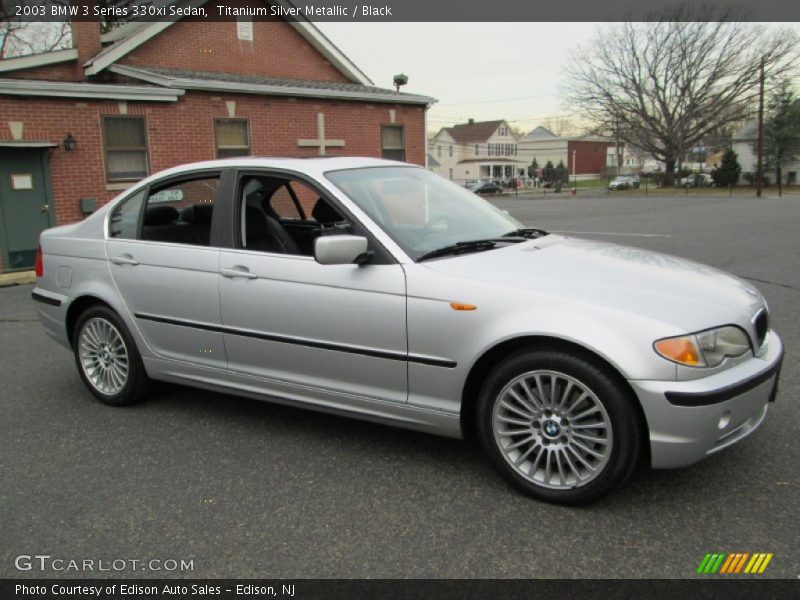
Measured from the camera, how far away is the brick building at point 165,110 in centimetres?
1266

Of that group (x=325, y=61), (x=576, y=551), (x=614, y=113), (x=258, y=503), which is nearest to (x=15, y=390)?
(x=258, y=503)

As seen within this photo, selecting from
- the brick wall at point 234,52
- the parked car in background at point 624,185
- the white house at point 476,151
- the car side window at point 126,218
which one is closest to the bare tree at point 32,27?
the brick wall at point 234,52

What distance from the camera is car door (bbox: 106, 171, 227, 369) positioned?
4.16 meters

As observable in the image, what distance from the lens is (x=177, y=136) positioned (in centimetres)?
1448

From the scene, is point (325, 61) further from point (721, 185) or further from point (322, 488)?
point (721, 185)

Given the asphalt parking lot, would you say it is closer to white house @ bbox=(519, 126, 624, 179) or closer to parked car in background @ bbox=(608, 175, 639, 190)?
parked car in background @ bbox=(608, 175, 639, 190)

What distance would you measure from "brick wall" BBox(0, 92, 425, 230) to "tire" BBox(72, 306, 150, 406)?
944 centimetres

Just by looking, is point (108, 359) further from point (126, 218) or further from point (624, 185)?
point (624, 185)

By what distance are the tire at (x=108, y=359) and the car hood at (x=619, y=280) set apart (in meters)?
2.34

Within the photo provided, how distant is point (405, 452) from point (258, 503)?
91cm

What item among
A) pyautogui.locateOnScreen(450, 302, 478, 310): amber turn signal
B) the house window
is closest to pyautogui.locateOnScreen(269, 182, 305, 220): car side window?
pyautogui.locateOnScreen(450, 302, 478, 310): amber turn signal

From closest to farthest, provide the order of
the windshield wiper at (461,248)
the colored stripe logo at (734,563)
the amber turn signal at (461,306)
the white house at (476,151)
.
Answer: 1. the colored stripe logo at (734,563)
2. the amber turn signal at (461,306)
3. the windshield wiper at (461,248)
4. the white house at (476,151)

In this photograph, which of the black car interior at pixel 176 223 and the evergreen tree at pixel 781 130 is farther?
the evergreen tree at pixel 781 130

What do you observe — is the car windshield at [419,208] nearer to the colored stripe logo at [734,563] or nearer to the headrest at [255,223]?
the headrest at [255,223]
